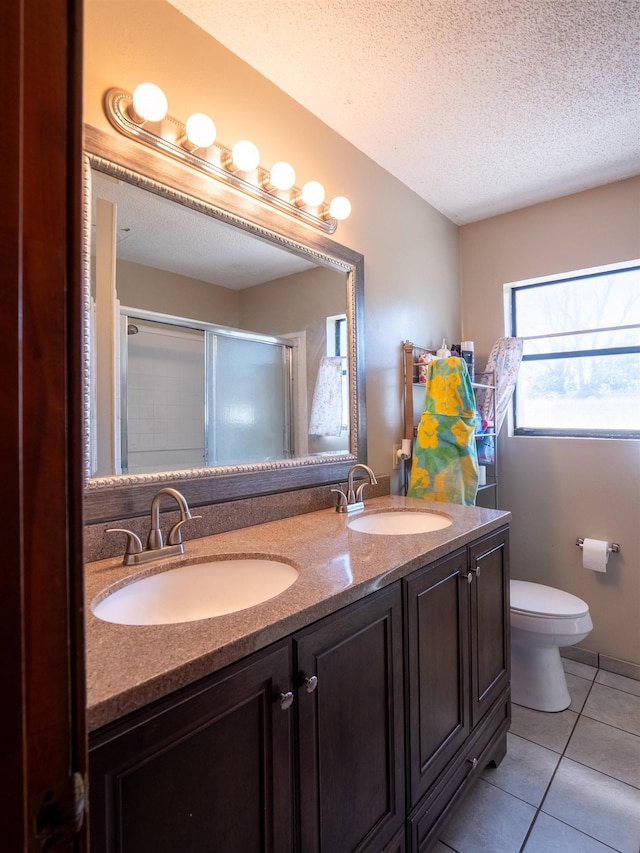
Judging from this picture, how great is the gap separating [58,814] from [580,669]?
2.61m

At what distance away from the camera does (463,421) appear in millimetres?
1932

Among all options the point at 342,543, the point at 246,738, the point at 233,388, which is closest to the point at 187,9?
the point at 233,388

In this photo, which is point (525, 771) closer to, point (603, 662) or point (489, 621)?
point (489, 621)

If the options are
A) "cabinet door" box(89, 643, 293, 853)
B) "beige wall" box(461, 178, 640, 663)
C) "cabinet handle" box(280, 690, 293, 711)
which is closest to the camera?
"cabinet door" box(89, 643, 293, 853)

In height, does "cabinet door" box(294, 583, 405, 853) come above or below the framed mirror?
below

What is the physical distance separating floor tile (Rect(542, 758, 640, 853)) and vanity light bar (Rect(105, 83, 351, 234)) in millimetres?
2189

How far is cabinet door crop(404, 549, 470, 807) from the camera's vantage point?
44.3 inches

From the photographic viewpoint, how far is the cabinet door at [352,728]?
0.84 meters

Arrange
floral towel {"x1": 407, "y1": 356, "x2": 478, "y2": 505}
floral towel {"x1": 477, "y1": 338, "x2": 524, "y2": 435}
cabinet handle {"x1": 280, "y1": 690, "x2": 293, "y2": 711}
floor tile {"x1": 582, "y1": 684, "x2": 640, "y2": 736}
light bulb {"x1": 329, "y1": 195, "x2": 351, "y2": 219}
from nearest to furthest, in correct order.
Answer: cabinet handle {"x1": 280, "y1": 690, "x2": 293, "y2": 711} < light bulb {"x1": 329, "y1": 195, "x2": 351, "y2": 219} < floor tile {"x1": 582, "y1": 684, "x2": 640, "y2": 736} < floral towel {"x1": 407, "y1": 356, "x2": 478, "y2": 505} < floral towel {"x1": 477, "y1": 338, "x2": 524, "y2": 435}

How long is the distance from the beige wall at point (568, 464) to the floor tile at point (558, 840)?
3.69 ft

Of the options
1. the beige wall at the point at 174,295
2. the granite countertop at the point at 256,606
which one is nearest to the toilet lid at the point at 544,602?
the granite countertop at the point at 256,606

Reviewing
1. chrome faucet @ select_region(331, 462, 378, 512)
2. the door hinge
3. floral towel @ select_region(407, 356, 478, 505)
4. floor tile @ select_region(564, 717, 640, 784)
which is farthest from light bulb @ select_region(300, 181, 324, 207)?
floor tile @ select_region(564, 717, 640, 784)

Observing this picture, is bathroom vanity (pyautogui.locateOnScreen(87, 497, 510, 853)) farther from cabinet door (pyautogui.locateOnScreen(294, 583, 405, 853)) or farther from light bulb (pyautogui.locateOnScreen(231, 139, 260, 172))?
light bulb (pyautogui.locateOnScreen(231, 139, 260, 172))

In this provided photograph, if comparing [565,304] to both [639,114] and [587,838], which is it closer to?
[639,114]
